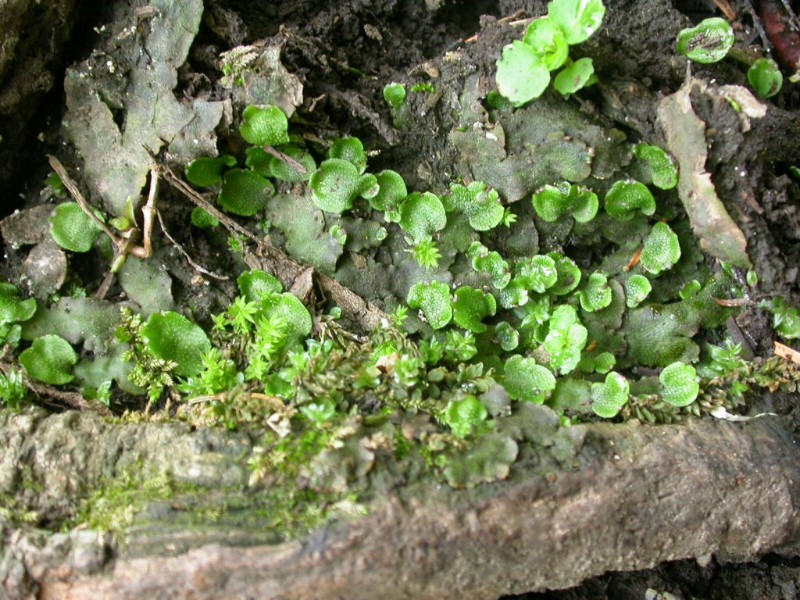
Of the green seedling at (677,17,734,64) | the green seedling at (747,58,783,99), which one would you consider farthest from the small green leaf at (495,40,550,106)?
the green seedling at (747,58,783,99)

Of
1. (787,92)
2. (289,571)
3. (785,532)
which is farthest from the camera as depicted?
(787,92)

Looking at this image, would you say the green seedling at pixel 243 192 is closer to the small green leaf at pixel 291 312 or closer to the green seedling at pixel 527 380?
the small green leaf at pixel 291 312

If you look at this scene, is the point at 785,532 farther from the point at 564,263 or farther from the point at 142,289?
the point at 142,289

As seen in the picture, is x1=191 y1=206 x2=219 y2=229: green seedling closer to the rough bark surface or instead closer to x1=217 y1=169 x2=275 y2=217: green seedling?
x1=217 y1=169 x2=275 y2=217: green seedling

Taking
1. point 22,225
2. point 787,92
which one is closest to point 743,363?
point 787,92

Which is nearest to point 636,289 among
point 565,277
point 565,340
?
point 565,277
